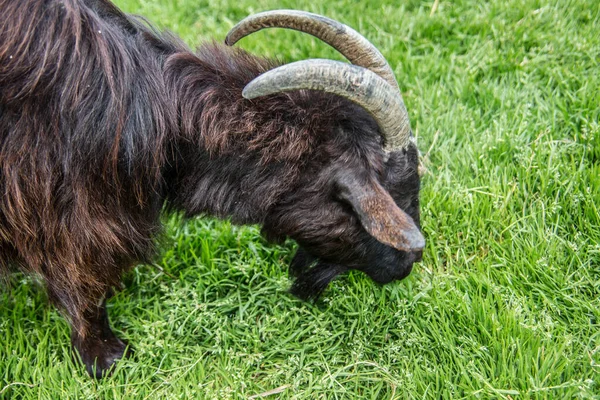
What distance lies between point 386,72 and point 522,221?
1547mm

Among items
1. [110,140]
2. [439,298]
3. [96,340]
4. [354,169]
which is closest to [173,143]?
[110,140]

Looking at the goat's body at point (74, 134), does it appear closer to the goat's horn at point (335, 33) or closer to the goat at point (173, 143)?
the goat at point (173, 143)

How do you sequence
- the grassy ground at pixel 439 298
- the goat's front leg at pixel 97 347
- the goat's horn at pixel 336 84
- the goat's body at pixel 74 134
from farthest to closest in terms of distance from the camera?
the goat's front leg at pixel 97 347 < the grassy ground at pixel 439 298 < the goat's body at pixel 74 134 < the goat's horn at pixel 336 84

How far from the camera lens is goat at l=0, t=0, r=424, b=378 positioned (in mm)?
2887

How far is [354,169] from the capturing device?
3016mm

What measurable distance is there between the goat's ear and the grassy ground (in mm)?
900

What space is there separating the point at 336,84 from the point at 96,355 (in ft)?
7.04

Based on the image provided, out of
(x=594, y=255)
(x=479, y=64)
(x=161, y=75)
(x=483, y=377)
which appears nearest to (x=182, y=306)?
(x=161, y=75)

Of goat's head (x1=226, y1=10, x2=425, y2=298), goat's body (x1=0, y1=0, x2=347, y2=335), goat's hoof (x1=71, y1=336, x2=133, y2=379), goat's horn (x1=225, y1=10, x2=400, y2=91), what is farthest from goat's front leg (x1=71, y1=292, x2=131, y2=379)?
goat's horn (x1=225, y1=10, x2=400, y2=91)

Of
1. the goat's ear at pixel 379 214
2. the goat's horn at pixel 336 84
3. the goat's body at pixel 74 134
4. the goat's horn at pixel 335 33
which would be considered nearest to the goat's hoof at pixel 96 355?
the goat's body at pixel 74 134

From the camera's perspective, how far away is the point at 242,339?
3.79 meters

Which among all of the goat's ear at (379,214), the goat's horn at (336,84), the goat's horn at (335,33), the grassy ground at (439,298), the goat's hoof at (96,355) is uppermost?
the goat's horn at (335,33)

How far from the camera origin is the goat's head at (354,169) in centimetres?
274

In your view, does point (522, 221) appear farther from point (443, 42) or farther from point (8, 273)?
point (8, 273)
